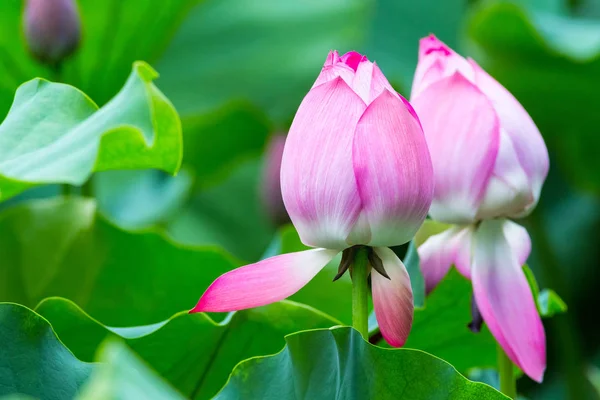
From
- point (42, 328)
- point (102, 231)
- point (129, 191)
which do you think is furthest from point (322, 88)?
point (129, 191)

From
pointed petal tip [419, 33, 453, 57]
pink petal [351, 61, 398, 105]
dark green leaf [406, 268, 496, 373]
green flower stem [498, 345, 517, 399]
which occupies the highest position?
pink petal [351, 61, 398, 105]

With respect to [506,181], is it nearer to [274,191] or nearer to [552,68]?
[274,191]

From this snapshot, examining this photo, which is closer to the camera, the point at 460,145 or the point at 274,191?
the point at 460,145

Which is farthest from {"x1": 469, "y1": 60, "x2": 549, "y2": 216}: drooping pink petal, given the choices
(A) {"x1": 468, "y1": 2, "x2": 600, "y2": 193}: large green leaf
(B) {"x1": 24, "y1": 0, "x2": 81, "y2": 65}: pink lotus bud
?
(A) {"x1": 468, "y1": 2, "x2": 600, "y2": 193}: large green leaf

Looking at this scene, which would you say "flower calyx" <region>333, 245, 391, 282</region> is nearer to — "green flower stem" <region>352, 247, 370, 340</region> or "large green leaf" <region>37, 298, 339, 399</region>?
"green flower stem" <region>352, 247, 370, 340</region>

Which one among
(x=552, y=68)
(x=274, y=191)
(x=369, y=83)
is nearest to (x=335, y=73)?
(x=369, y=83)

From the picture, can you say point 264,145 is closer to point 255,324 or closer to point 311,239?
point 255,324

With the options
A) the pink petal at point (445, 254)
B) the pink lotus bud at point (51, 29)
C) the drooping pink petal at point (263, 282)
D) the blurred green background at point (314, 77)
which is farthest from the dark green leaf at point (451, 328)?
the blurred green background at point (314, 77)
